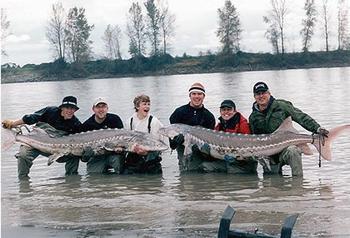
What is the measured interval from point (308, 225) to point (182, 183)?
319cm

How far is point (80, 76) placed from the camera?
274ft

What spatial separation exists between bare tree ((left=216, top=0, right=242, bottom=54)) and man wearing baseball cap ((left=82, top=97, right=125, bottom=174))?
→ 254 feet

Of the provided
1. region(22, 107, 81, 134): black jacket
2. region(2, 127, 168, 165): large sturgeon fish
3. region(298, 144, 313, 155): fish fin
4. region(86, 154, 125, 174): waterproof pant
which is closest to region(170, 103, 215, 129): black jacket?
region(2, 127, 168, 165): large sturgeon fish

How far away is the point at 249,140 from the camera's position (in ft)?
29.7

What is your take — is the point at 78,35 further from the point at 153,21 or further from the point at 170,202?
the point at 170,202

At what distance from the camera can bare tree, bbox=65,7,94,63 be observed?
8906 centimetres

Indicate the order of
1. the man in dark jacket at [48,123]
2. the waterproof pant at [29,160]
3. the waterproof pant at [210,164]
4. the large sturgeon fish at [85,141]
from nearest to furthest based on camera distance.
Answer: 1. the large sturgeon fish at [85,141]
2. the waterproof pant at [210,164]
3. the man in dark jacket at [48,123]
4. the waterproof pant at [29,160]

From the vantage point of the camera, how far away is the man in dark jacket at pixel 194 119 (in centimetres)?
951

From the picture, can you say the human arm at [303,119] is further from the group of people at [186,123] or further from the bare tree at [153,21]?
the bare tree at [153,21]

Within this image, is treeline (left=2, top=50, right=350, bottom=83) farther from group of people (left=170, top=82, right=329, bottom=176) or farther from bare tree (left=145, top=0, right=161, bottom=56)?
group of people (left=170, top=82, right=329, bottom=176)

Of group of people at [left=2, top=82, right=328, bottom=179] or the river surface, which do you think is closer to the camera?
the river surface

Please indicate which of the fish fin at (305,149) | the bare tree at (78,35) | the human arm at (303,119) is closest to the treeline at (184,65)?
the bare tree at (78,35)

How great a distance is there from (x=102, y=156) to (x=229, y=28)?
83597 mm

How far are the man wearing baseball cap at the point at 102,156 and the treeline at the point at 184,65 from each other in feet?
233
